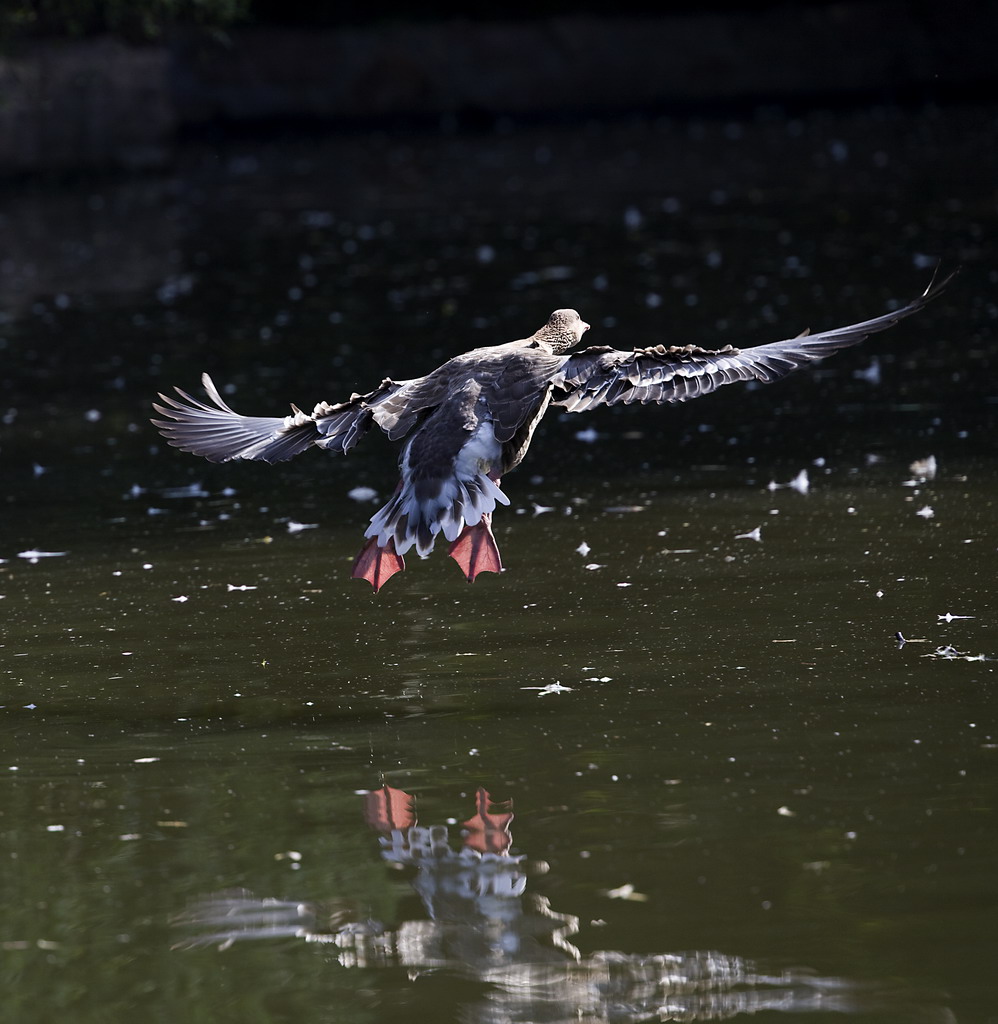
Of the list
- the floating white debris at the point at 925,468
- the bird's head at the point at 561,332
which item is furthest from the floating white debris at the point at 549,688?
the floating white debris at the point at 925,468

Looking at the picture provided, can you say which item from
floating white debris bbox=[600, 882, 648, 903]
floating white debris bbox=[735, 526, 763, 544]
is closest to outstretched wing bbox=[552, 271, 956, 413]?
floating white debris bbox=[735, 526, 763, 544]

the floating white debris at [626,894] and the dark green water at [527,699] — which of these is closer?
the dark green water at [527,699]

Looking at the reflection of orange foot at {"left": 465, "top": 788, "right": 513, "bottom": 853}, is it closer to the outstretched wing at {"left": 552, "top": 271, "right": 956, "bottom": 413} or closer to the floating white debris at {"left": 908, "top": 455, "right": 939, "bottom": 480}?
the outstretched wing at {"left": 552, "top": 271, "right": 956, "bottom": 413}

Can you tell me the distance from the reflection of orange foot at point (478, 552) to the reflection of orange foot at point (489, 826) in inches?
69.4

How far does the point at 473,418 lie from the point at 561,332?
1196 mm

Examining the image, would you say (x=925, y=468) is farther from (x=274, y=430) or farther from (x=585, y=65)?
(x=585, y=65)

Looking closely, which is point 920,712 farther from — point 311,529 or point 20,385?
point 20,385

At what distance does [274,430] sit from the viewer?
6840 millimetres

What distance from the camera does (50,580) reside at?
24.8 feet

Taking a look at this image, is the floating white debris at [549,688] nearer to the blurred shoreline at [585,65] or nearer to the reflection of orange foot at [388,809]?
the reflection of orange foot at [388,809]

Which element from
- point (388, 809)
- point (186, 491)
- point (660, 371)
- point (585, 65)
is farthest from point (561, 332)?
point (585, 65)

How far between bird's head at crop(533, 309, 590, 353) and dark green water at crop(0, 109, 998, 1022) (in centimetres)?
89

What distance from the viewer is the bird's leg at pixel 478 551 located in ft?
21.6

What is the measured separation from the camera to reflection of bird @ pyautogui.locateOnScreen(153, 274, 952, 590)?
21.2 feet
